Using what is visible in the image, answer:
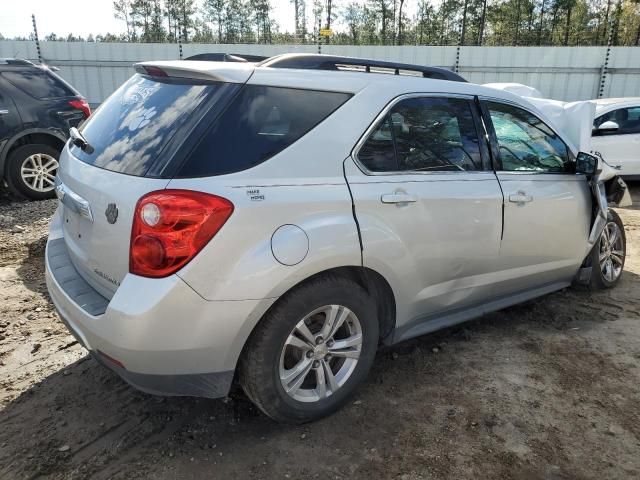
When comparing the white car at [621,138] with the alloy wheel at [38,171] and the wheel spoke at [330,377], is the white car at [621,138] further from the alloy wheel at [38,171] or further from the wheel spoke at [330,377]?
the alloy wheel at [38,171]

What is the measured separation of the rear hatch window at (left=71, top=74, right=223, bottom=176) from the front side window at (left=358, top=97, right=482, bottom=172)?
85cm

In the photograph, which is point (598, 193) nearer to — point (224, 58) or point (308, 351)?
point (308, 351)

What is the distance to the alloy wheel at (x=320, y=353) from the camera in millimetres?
2459

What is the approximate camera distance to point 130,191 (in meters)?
2.18

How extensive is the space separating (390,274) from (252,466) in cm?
111

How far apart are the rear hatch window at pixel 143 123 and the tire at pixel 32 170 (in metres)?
4.77

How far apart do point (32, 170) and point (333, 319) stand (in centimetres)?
594

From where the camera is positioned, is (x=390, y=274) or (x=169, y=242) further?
(x=390, y=274)

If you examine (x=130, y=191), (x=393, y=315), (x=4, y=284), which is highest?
(x=130, y=191)

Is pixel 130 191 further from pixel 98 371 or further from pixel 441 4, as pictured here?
pixel 441 4

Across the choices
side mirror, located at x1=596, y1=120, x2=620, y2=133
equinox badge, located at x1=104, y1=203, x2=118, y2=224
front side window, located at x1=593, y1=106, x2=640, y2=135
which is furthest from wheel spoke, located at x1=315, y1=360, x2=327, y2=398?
front side window, located at x1=593, y1=106, x2=640, y2=135

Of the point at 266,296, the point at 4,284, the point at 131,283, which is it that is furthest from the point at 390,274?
the point at 4,284

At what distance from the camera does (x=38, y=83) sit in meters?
7.01

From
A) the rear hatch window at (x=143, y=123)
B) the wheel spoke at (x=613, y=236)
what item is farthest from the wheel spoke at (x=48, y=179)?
the wheel spoke at (x=613, y=236)
